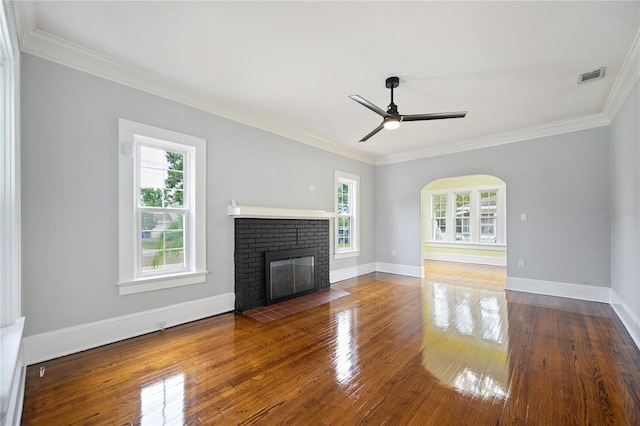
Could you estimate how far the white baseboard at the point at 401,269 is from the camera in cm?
638

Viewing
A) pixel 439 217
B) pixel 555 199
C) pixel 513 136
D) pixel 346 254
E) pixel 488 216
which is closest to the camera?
pixel 555 199

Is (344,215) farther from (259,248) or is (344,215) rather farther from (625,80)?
(625,80)

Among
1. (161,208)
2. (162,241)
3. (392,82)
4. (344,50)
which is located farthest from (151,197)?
(392,82)

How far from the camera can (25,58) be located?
8.16 ft

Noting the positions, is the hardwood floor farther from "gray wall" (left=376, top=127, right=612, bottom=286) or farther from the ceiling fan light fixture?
the ceiling fan light fixture

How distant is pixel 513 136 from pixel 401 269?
11.4ft

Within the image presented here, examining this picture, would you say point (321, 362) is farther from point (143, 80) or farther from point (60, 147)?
point (143, 80)

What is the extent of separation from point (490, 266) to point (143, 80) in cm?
868

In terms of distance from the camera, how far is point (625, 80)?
3135mm

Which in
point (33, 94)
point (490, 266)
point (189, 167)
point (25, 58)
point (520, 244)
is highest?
point (25, 58)

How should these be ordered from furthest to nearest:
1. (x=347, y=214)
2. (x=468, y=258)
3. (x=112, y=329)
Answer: (x=468, y=258)
(x=347, y=214)
(x=112, y=329)

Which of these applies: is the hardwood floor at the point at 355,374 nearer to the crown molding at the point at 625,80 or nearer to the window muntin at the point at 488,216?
the crown molding at the point at 625,80

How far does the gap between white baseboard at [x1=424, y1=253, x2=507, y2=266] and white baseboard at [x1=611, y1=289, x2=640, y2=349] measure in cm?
377

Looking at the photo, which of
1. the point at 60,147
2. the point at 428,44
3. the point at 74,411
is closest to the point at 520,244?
the point at 428,44
